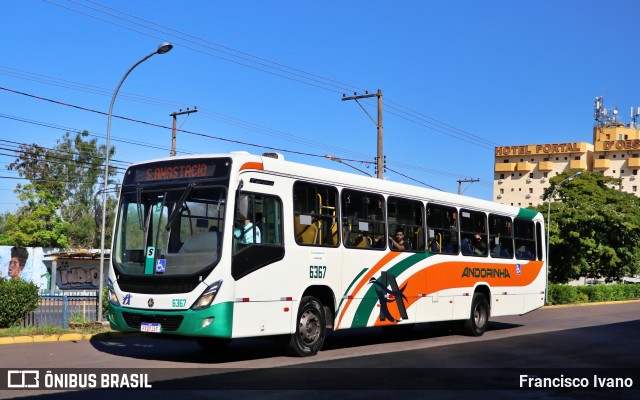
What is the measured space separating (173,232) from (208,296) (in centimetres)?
118

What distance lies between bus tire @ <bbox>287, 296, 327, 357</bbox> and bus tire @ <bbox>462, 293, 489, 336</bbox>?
242 inches

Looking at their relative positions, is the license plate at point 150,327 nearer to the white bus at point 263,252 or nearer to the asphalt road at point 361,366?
the white bus at point 263,252

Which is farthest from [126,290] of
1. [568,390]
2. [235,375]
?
[568,390]

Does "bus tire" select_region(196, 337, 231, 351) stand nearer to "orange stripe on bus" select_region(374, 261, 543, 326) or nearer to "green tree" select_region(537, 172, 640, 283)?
"orange stripe on bus" select_region(374, 261, 543, 326)

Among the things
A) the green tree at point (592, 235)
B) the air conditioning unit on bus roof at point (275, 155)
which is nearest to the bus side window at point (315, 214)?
the air conditioning unit on bus roof at point (275, 155)

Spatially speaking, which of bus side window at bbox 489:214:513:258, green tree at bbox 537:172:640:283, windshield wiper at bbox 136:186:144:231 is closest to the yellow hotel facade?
green tree at bbox 537:172:640:283

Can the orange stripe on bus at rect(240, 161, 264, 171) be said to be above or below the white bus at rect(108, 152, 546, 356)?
above

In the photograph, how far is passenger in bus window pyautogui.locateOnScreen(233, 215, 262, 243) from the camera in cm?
1184

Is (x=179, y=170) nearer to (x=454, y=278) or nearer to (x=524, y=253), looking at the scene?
(x=454, y=278)

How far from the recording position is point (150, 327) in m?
11.9

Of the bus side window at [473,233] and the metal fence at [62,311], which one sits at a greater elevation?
the bus side window at [473,233]

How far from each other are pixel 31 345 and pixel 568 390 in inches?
410

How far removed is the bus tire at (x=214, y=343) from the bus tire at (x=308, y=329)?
142cm

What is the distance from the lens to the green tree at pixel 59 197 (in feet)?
222
